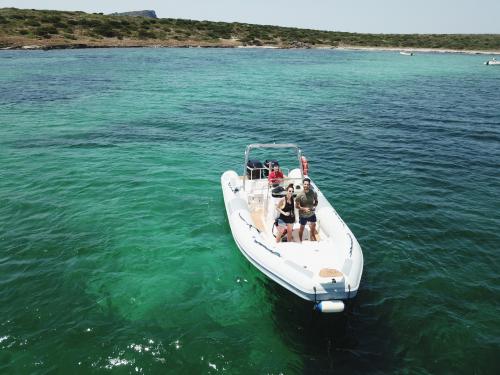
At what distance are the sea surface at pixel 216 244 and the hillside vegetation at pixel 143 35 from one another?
174ft

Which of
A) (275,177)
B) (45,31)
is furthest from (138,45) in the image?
(275,177)

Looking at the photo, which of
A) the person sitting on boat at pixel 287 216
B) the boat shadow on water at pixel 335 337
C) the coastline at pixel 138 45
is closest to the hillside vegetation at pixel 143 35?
the coastline at pixel 138 45

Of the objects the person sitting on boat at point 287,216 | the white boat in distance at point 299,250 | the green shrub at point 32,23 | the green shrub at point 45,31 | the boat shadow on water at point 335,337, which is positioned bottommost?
the boat shadow on water at point 335,337

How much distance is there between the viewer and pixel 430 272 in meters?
10.8

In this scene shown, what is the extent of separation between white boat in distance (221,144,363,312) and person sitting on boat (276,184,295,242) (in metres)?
0.32

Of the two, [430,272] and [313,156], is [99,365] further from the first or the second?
[313,156]

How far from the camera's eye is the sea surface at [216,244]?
8.24m

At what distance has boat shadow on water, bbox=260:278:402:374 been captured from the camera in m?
7.97

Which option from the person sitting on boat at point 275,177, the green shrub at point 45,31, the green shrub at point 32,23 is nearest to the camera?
the person sitting on boat at point 275,177

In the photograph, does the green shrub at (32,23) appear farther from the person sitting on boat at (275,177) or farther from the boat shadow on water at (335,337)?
the boat shadow on water at (335,337)

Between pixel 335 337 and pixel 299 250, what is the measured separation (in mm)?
2427

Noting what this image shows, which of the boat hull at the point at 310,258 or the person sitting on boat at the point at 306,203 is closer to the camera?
A: the boat hull at the point at 310,258

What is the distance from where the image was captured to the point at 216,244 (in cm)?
1225

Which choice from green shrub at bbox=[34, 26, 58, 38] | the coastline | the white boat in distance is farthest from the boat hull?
green shrub at bbox=[34, 26, 58, 38]
